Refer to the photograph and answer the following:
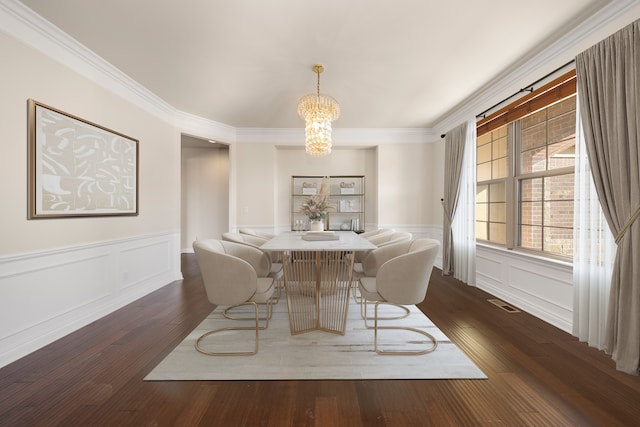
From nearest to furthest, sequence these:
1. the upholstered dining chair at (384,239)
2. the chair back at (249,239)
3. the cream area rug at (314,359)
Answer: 1. the cream area rug at (314,359)
2. the upholstered dining chair at (384,239)
3. the chair back at (249,239)

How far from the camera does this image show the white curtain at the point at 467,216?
404 centimetres

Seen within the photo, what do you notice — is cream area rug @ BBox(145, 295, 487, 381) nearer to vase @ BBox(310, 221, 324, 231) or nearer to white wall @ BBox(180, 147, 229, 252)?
vase @ BBox(310, 221, 324, 231)

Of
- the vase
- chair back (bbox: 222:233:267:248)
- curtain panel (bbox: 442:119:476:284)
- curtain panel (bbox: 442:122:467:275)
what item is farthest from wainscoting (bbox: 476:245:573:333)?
chair back (bbox: 222:233:267:248)

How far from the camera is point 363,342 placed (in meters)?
2.39

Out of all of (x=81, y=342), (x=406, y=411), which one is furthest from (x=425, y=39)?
(x=81, y=342)

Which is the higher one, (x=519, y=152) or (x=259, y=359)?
(x=519, y=152)

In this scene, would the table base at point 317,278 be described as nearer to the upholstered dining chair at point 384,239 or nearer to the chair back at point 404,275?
the chair back at point 404,275

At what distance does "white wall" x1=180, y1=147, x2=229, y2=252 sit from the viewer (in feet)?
21.5

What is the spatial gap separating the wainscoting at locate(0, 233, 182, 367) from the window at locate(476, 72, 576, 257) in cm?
467

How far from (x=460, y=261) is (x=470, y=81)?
2515 mm

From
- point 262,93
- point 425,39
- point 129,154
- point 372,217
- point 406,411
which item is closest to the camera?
point 406,411

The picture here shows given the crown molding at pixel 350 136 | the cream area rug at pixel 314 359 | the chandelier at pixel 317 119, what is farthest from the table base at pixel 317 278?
the crown molding at pixel 350 136

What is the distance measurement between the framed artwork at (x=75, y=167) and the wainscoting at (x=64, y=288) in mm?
393

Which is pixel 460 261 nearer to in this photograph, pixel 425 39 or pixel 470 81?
pixel 470 81
